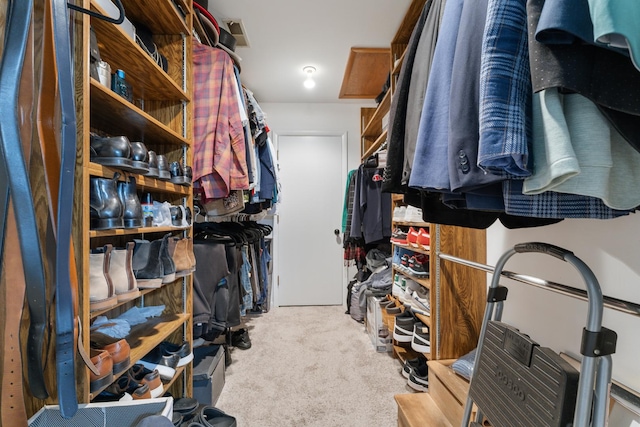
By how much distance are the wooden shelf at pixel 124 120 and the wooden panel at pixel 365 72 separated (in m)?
1.57

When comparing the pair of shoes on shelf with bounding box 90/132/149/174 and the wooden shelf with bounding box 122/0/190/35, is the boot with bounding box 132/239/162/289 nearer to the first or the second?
the pair of shoes on shelf with bounding box 90/132/149/174

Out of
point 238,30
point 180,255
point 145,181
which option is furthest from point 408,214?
point 238,30

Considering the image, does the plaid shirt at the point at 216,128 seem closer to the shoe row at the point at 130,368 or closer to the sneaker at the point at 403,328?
the shoe row at the point at 130,368

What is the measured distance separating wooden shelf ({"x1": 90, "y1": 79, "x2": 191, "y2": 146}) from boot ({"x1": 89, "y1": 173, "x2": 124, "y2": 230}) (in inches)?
10.2

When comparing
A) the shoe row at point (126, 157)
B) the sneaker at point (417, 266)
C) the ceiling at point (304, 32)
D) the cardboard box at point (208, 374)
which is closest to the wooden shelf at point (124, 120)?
the shoe row at point (126, 157)

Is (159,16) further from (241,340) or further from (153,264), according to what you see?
(241,340)

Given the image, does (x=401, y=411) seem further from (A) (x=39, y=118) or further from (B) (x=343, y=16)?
(B) (x=343, y=16)

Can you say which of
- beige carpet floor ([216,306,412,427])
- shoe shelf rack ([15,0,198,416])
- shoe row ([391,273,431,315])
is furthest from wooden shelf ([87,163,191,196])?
shoe row ([391,273,431,315])

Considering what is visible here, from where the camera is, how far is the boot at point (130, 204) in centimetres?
89

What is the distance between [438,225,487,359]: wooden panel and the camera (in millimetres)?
1396

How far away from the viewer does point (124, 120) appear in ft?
3.52

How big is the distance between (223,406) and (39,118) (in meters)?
1.48

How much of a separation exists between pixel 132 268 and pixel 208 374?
77 cm

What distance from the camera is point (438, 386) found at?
1241 millimetres
